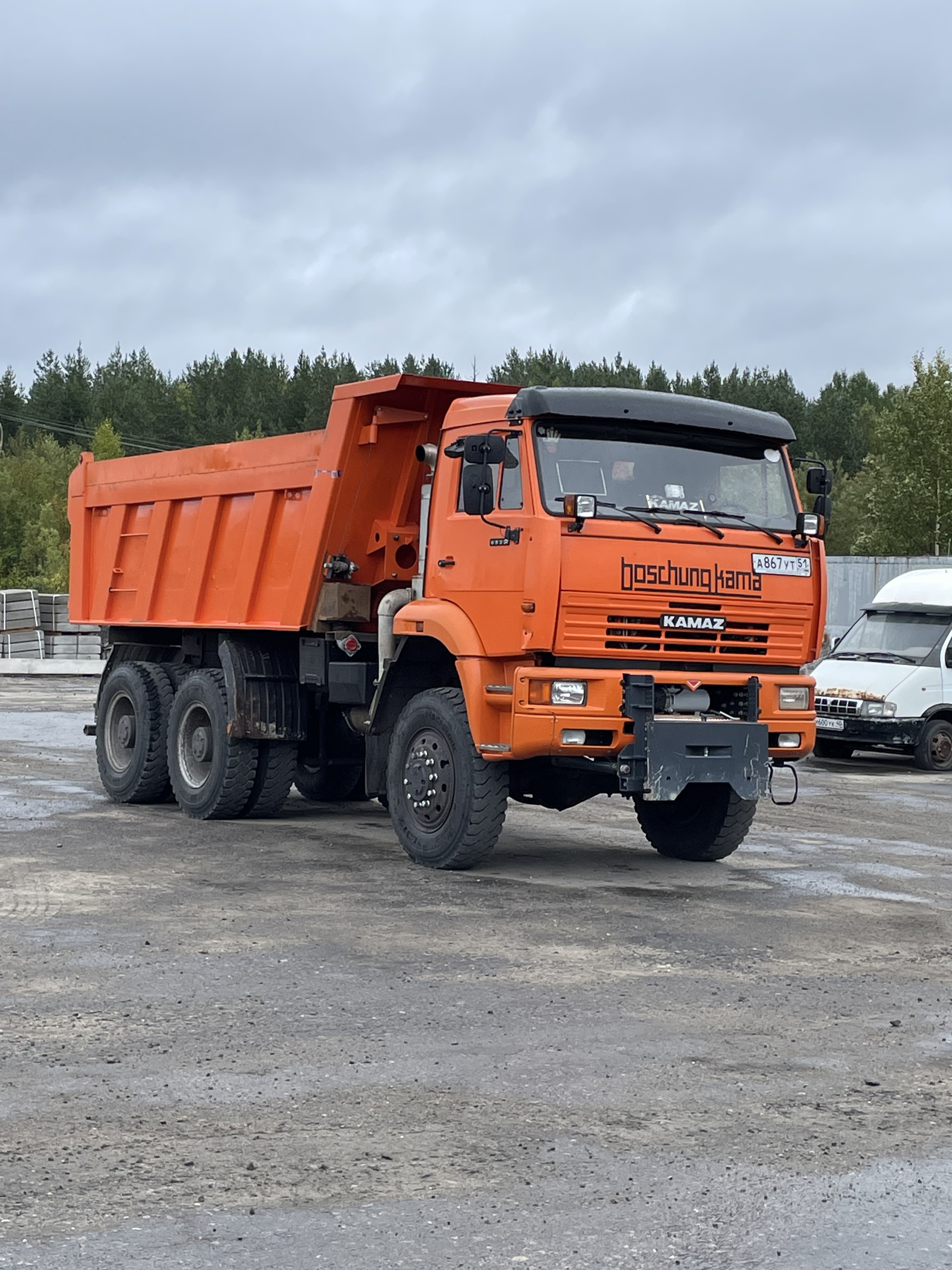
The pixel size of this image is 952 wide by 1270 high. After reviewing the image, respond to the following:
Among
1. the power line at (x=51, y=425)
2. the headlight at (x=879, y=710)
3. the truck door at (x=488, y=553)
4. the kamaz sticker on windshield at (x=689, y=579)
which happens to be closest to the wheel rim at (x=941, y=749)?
the headlight at (x=879, y=710)

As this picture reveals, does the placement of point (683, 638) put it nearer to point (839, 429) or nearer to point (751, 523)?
point (751, 523)

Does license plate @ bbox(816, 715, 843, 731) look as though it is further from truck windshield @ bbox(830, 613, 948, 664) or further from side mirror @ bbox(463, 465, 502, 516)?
side mirror @ bbox(463, 465, 502, 516)

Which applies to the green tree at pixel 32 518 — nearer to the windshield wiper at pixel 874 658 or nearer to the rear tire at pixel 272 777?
the windshield wiper at pixel 874 658

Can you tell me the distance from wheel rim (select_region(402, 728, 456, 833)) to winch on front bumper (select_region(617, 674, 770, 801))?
119 centimetres

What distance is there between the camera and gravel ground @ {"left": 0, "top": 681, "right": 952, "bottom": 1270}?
4.43 metres

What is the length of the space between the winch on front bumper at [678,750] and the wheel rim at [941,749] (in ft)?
33.8

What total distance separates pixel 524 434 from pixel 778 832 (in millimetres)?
4875

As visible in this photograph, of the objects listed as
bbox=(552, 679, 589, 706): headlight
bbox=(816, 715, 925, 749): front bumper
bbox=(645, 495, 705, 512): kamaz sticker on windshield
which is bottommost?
bbox=(816, 715, 925, 749): front bumper

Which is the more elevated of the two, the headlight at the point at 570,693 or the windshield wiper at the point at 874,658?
the windshield wiper at the point at 874,658

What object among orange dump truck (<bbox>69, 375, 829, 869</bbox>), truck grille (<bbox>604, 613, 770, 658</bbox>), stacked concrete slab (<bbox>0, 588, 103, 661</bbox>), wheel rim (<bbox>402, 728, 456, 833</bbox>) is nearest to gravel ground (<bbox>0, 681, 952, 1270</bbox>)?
wheel rim (<bbox>402, 728, 456, 833</bbox>)

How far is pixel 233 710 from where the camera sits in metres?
12.9

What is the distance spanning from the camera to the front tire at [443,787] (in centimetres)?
1052

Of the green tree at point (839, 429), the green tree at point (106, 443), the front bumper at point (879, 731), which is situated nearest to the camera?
the front bumper at point (879, 731)

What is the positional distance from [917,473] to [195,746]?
141 ft
